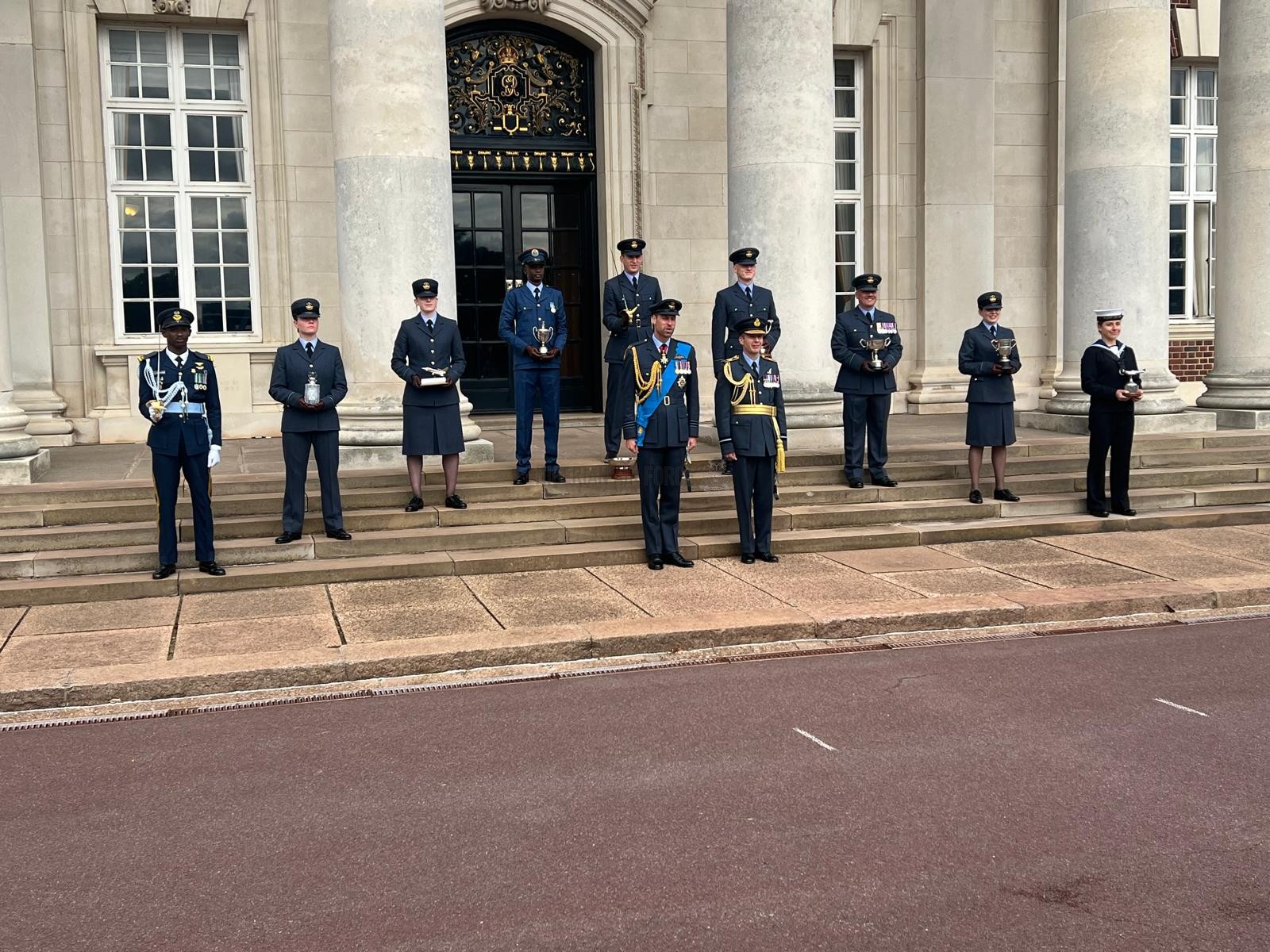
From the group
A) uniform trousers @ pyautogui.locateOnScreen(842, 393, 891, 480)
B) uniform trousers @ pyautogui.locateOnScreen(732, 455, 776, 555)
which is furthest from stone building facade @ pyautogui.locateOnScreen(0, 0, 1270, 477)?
uniform trousers @ pyautogui.locateOnScreen(732, 455, 776, 555)

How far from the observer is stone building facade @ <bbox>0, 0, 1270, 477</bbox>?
13266 millimetres

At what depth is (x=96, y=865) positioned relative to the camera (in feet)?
16.6

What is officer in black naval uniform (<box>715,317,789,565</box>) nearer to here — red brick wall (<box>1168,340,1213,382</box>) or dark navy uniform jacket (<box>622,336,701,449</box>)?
dark navy uniform jacket (<box>622,336,701,449</box>)

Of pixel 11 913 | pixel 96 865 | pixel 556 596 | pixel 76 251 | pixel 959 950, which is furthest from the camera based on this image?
pixel 76 251

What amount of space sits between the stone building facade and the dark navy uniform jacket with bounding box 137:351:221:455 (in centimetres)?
237

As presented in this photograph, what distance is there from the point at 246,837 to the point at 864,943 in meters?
2.44

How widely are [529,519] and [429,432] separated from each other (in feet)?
3.68

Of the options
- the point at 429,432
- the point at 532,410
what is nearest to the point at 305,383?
the point at 429,432

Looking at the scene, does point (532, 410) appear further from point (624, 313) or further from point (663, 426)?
point (663, 426)

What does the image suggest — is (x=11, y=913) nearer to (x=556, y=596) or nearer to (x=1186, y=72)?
(x=556, y=596)

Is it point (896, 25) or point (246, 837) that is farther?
point (896, 25)

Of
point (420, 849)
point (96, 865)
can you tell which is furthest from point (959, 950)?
point (96, 865)

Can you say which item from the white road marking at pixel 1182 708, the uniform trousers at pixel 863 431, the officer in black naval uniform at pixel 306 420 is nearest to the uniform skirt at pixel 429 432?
the officer in black naval uniform at pixel 306 420

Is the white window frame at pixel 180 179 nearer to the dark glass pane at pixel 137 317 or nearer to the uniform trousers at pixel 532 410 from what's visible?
the dark glass pane at pixel 137 317
